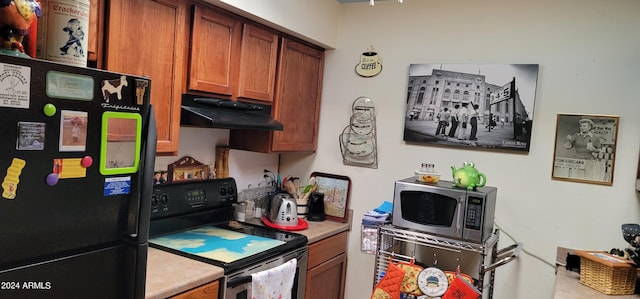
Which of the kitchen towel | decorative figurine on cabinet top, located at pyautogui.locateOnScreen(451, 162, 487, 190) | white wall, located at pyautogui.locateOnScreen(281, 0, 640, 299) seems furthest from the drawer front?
decorative figurine on cabinet top, located at pyautogui.locateOnScreen(451, 162, 487, 190)

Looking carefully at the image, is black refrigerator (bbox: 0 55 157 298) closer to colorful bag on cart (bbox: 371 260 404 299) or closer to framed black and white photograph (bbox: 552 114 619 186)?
colorful bag on cart (bbox: 371 260 404 299)

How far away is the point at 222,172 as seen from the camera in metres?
2.72

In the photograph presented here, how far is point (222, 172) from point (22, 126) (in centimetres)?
169

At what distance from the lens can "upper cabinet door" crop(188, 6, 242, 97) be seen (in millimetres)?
2072

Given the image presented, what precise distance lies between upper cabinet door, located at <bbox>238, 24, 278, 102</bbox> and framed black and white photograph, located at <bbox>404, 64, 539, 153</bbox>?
2.92ft

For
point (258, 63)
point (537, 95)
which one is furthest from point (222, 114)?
point (537, 95)

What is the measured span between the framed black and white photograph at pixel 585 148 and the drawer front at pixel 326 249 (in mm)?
1345

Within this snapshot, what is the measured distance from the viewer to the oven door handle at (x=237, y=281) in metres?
1.89

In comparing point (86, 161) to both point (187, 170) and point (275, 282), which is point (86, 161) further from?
point (187, 170)

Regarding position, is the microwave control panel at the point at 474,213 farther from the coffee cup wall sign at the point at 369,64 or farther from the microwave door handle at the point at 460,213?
the coffee cup wall sign at the point at 369,64

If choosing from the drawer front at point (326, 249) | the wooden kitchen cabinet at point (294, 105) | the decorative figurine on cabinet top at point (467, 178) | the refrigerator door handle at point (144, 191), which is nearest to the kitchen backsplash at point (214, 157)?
the wooden kitchen cabinet at point (294, 105)

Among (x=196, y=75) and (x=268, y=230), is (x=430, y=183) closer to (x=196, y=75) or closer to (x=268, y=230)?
(x=268, y=230)

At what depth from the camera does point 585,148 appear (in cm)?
233

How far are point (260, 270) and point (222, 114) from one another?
0.80 meters
